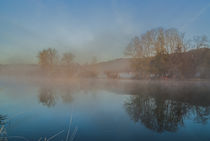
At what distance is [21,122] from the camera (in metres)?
4.83

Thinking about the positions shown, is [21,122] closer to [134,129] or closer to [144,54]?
[134,129]

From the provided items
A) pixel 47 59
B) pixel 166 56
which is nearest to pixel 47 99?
pixel 166 56

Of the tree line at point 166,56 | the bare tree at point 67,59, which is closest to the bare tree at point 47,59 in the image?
the bare tree at point 67,59

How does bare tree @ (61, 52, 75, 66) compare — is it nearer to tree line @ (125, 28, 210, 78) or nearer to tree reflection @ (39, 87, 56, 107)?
tree line @ (125, 28, 210, 78)

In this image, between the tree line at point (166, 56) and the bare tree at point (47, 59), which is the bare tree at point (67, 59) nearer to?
the bare tree at point (47, 59)

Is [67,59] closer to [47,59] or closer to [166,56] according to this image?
[47,59]

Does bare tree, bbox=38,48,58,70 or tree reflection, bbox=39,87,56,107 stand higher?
bare tree, bbox=38,48,58,70

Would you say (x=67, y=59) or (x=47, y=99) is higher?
(x=67, y=59)

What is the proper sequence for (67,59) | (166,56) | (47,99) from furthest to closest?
(67,59) < (166,56) < (47,99)

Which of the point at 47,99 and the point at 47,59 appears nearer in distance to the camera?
the point at 47,99

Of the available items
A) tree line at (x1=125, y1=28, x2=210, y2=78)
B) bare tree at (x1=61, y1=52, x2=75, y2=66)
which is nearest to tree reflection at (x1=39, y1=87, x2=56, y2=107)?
tree line at (x1=125, y1=28, x2=210, y2=78)

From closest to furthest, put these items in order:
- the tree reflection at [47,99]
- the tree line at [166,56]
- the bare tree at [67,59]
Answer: the tree reflection at [47,99] < the tree line at [166,56] < the bare tree at [67,59]

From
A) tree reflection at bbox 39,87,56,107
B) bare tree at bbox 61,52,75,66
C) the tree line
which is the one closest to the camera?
tree reflection at bbox 39,87,56,107

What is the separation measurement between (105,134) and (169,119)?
3.27 m
